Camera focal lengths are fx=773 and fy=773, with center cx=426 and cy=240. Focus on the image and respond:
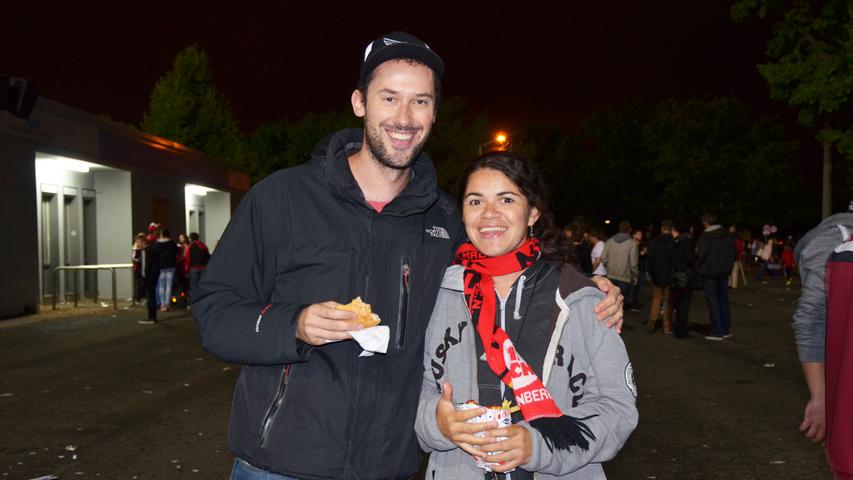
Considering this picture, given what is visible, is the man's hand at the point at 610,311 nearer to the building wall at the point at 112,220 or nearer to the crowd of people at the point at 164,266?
the crowd of people at the point at 164,266

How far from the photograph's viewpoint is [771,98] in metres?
23.4

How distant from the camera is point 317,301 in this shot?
103 inches

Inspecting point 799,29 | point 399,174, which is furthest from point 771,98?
point 399,174

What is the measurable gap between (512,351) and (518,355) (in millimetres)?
36

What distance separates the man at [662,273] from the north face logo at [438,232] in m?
12.2

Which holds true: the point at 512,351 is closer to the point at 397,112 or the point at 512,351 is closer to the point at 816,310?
the point at 397,112

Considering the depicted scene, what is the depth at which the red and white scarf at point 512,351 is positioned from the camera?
8.30 feet

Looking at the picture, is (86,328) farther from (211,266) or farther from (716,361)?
(211,266)

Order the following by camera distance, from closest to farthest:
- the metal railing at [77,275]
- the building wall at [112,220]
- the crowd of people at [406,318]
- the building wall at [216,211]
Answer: the crowd of people at [406,318]
the metal railing at [77,275]
the building wall at [112,220]
the building wall at [216,211]

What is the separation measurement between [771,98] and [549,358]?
23476mm

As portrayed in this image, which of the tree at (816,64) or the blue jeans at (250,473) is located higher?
the tree at (816,64)

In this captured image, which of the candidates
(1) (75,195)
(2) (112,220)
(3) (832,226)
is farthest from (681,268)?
(2) (112,220)

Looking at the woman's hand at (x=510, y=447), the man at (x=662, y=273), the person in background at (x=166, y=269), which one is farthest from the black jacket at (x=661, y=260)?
the woman's hand at (x=510, y=447)

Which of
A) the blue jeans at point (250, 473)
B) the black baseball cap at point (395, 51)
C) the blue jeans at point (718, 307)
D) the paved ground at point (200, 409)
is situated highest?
the black baseball cap at point (395, 51)
